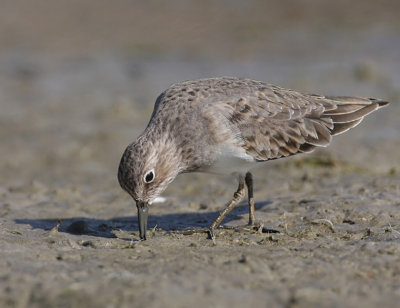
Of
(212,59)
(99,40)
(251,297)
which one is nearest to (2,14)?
(99,40)

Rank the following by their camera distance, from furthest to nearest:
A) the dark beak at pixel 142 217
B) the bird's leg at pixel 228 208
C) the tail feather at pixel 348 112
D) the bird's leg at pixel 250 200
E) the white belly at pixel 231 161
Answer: the tail feather at pixel 348 112, the bird's leg at pixel 250 200, the bird's leg at pixel 228 208, the white belly at pixel 231 161, the dark beak at pixel 142 217

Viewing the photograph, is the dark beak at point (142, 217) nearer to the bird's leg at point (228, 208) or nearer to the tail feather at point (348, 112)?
the bird's leg at point (228, 208)

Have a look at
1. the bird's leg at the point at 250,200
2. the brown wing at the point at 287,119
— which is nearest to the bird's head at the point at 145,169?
the brown wing at the point at 287,119

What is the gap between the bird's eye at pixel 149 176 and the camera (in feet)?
25.7

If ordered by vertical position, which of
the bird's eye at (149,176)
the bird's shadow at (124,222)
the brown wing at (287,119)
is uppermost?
the brown wing at (287,119)

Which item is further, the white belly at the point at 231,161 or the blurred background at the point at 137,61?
the blurred background at the point at 137,61

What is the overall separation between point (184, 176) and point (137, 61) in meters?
8.74

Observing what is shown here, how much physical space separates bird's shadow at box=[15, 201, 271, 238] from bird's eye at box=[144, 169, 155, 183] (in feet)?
3.00

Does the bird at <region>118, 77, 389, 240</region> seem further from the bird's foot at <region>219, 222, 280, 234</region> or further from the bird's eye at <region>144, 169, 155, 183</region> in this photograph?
the bird's foot at <region>219, 222, 280, 234</region>

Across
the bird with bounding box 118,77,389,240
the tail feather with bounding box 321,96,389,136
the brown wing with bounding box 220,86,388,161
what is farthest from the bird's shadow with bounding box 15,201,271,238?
the tail feather with bounding box 321,96,389,136

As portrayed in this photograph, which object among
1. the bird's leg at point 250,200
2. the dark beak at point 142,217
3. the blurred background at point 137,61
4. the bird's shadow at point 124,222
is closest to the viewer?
the dark beak at point 142,217

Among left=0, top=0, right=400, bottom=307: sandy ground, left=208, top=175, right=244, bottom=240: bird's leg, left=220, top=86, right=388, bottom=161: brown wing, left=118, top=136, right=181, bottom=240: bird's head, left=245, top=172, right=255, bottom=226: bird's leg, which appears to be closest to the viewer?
left=0, top=0, right=400, bottom=307: sandy ground

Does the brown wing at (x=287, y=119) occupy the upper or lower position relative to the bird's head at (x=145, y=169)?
upper

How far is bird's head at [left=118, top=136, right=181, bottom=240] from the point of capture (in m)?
7.75
